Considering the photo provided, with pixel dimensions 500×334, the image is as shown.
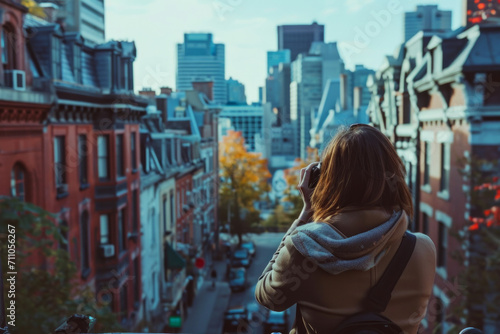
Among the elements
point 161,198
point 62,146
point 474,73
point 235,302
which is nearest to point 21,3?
point 62,146

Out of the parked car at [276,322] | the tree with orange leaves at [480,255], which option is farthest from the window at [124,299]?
the tree with orange leaves at [480,255]

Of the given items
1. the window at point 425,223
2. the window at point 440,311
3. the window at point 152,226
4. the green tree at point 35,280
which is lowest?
the window at point 440,311

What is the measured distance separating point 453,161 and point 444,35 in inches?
153

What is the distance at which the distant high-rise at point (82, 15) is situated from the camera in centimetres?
2655

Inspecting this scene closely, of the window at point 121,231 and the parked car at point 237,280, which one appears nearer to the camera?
the window at point 121,231

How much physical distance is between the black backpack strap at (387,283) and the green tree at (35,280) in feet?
21.8

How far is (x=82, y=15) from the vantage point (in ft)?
Result: 131

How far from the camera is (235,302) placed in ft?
104

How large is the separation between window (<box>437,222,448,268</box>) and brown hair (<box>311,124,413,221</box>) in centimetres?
1568

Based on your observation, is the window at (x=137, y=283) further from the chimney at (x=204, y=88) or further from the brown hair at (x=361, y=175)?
the chimney at (x=204, y=88)

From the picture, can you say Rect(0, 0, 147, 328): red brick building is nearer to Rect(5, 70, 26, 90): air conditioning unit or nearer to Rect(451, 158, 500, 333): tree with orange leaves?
Rect(5, 70, 26, 90): air conditioning unit

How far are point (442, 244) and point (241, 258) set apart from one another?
24221 mm

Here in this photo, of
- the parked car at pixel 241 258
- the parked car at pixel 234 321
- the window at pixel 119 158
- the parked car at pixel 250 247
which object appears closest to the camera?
the window at pixel 119 158

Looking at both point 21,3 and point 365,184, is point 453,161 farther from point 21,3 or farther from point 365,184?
point 365,184
